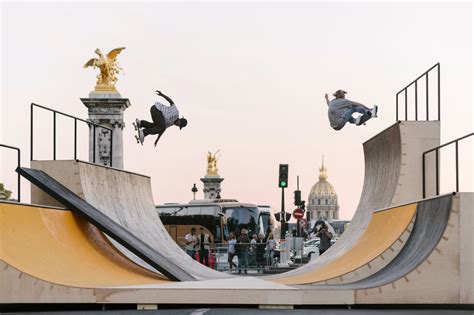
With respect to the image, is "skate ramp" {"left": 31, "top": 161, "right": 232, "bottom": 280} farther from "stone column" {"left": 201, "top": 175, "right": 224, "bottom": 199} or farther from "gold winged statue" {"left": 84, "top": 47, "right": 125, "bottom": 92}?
"stone column" {"left": 201, "top": 175, "right": 224, "bottom": 199}

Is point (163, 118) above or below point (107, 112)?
below

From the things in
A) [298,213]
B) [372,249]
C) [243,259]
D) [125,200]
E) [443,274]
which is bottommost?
[243,259]

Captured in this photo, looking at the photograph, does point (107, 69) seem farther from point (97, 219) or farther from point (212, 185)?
point (212, 185)

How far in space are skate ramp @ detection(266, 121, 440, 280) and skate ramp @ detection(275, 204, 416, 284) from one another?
0.27m

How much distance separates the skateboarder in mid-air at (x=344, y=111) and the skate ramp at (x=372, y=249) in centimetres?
398

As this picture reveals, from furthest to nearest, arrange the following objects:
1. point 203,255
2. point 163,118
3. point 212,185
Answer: point 212,185 < point 203,255 < point 163,118

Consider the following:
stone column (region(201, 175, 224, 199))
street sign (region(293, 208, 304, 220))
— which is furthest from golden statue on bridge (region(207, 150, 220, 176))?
street sign (region(293, 208, 304, 220))

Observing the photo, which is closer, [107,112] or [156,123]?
→ [156,123]

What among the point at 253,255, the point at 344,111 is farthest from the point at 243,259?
the point at 344,111

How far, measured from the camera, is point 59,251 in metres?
15.3

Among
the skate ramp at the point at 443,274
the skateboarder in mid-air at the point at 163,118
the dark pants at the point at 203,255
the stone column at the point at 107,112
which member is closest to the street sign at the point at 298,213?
the dark pants at the point at 203,255

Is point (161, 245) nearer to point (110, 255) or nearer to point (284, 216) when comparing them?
point (110, 255)

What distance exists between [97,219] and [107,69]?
42448 mm

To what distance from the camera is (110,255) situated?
17.2m
